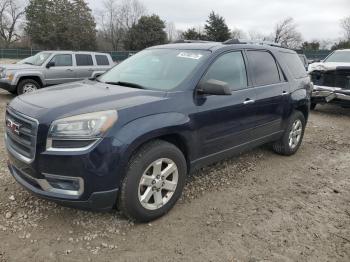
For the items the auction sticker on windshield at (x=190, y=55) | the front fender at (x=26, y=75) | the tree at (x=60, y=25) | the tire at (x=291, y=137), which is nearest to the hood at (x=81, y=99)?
the auction sticker on windshield at (x=190, y=55)

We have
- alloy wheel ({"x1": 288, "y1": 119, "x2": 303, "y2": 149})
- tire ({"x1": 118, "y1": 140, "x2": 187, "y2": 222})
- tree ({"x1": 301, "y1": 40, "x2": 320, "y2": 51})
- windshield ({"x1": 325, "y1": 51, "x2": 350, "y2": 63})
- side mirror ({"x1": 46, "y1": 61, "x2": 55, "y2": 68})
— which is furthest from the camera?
tree ({"x1": 301, "y1": 40, "x2": 320, "y2": 51})

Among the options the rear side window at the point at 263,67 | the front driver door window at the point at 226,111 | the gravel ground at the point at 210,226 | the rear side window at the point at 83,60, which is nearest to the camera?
A: the gravel ground at the point at 210,226

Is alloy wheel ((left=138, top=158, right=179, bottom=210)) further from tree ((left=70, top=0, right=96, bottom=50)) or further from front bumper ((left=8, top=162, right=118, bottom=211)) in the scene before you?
tree ((left=70, top=0, right=96, bottom=50))

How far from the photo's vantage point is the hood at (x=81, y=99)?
3113 mm

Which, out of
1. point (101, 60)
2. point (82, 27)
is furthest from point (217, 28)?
point (101, 60)

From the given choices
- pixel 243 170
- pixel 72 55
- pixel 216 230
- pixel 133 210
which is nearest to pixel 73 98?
pixel 133 210

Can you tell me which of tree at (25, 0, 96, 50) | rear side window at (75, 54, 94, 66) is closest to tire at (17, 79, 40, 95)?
rear side window at (75, 54, 94, 66)

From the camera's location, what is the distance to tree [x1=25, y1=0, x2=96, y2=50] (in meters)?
46.6

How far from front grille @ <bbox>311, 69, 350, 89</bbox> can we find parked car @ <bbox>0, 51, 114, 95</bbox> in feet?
20.3

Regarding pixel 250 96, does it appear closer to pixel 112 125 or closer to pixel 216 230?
pixel 216 230

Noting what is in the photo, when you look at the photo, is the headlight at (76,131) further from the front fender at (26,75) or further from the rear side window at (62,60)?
the rear side window at (62,60)

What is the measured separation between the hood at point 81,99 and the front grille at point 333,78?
7.09 m

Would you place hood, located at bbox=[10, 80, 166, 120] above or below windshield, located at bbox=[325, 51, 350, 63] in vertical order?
below

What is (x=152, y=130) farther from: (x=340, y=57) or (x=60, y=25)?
(x=60, y=25)
